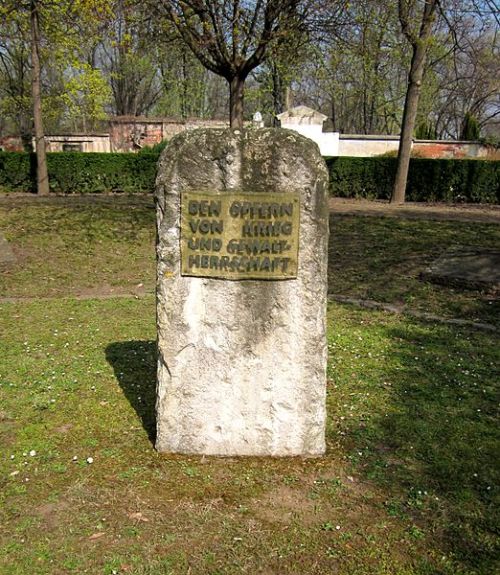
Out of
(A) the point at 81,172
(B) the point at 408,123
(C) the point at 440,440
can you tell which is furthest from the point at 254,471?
(A) the point at 81,172

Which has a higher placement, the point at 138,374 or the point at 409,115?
the point at 409,115

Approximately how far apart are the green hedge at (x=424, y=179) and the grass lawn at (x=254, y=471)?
12.7m

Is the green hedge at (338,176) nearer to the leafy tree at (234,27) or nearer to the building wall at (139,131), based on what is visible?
the leafy tree at (234,27)

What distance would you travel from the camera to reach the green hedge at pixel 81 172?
64.4 feet

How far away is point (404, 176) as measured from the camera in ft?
59.1

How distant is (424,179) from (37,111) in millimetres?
13375

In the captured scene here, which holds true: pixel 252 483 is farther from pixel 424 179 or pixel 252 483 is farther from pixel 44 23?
pixel 44 23

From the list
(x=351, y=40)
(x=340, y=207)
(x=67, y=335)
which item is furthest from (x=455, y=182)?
(x=67, y=335)

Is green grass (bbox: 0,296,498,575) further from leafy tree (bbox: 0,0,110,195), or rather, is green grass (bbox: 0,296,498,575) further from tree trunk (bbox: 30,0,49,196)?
tree trunk (bbox: 30,0,49,196)

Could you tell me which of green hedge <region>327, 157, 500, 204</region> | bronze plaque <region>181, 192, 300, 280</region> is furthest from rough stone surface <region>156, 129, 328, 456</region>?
green hedge <region>327, 157, 500, 204</region>

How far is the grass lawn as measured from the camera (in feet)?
10.3

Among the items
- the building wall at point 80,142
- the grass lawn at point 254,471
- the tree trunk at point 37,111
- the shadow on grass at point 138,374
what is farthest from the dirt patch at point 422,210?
the building wall at point 80,142

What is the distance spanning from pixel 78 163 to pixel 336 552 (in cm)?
1877

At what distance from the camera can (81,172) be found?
64.8 feet
